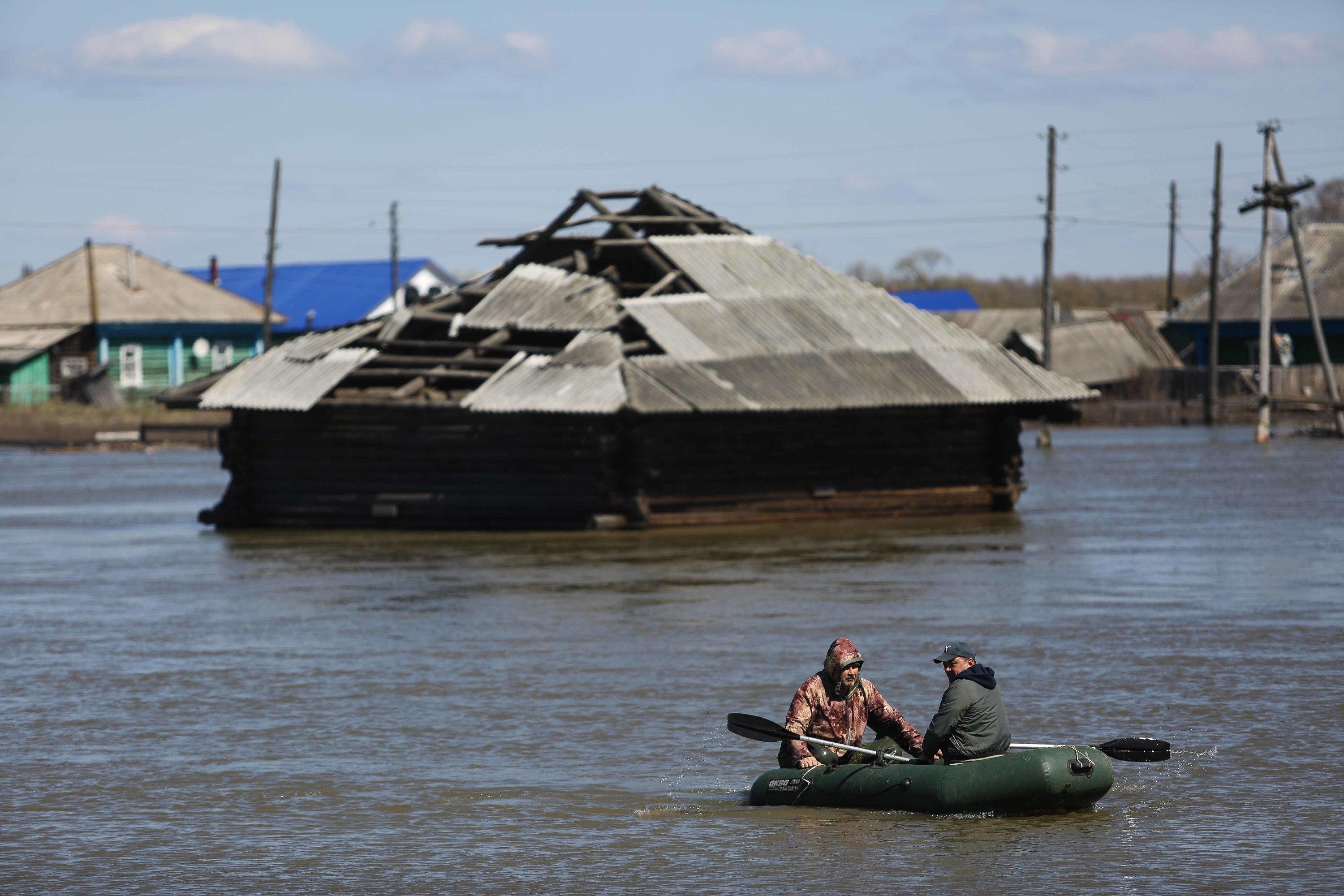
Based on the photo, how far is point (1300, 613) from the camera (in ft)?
60.7

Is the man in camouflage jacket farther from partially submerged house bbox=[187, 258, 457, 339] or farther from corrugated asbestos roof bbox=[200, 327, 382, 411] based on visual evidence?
partially submerged house bbox=[187, 258, 457, 339]

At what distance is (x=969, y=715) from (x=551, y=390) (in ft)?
53.9

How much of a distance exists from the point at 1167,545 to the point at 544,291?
411 inches

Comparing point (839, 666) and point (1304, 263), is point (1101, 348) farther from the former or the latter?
point (839, 666)

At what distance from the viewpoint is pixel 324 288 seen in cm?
7962

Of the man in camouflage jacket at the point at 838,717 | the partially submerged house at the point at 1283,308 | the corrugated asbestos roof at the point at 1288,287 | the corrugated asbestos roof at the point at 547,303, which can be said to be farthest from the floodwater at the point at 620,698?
the corrugated asbestos roof at the point at 1288,287

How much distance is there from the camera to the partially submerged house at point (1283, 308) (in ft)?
212

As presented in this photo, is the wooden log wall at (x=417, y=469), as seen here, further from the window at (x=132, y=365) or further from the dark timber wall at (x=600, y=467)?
the window at (x=132, y=365)

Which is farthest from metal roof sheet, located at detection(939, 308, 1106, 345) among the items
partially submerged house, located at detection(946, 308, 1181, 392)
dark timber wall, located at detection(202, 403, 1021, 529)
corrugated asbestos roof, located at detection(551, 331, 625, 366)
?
corrugated asbestos roof, located at detection(551, 331, 625, 366)

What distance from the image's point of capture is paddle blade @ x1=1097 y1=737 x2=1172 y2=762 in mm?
10477

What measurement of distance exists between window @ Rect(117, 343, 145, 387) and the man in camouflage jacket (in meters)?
60.7

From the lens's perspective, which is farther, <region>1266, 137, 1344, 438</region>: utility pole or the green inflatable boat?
<region>1266, 137, 1344, 438</region>: utility pole

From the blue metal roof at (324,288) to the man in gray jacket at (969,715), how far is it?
65.3m

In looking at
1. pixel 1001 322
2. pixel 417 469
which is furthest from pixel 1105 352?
pixel 417 469
